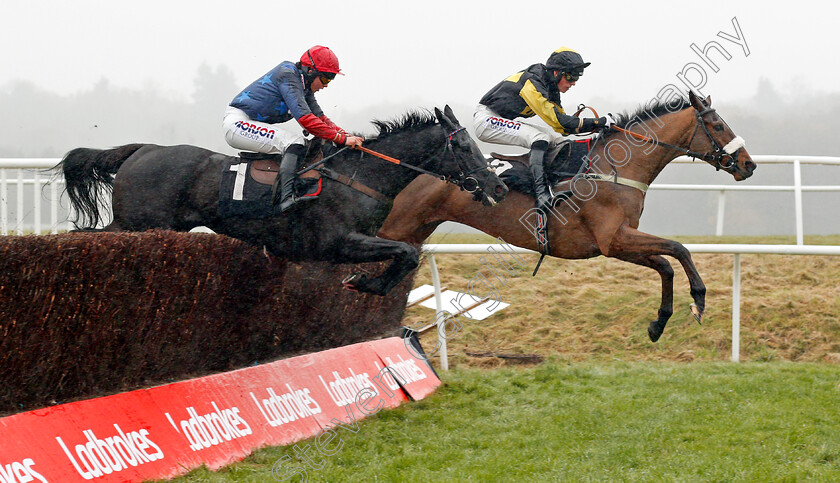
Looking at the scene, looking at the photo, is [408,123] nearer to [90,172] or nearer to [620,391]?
[90,172]

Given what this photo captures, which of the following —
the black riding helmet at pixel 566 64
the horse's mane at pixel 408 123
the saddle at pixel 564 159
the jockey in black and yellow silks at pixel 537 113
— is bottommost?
the saddle at pixel 564 159

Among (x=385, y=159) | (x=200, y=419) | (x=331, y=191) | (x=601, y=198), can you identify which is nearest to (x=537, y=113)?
(x=601, y=198)

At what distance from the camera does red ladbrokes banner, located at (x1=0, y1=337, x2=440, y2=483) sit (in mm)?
3312

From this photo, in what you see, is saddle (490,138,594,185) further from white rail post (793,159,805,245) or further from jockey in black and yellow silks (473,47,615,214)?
white rail post (793,159,805,245)

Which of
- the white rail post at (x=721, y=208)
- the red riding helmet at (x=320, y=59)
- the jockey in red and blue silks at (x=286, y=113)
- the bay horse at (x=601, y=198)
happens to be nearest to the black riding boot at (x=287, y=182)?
the jockey in red and blue silks at (x=286, y=113)

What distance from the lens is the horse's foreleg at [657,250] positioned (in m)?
5.50

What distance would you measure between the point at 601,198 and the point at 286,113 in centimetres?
230

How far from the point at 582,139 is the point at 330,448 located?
305 cm

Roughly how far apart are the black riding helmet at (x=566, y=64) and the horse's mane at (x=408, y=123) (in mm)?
1237

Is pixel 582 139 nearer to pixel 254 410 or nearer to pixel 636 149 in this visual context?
pixel 636 149

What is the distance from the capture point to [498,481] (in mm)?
3852

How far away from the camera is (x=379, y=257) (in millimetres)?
4848

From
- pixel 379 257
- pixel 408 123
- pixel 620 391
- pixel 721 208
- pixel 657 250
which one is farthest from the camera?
pixel 721 208

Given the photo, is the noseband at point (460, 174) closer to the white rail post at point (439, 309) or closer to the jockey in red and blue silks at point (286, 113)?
the jockey in red and blue silks at point (286, 113)
